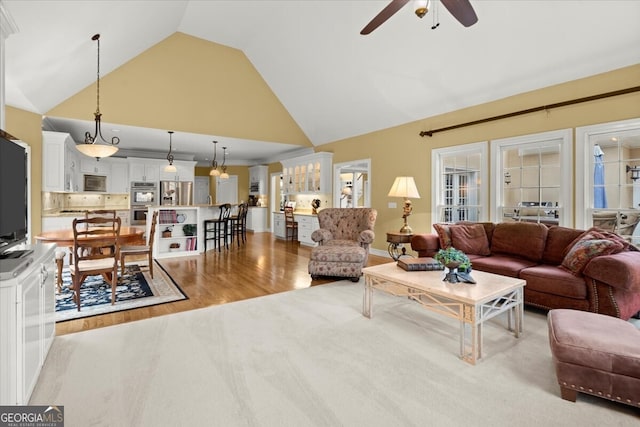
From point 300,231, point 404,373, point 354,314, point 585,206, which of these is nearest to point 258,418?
point 404,373

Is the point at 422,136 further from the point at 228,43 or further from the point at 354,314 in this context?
the point at 228,43

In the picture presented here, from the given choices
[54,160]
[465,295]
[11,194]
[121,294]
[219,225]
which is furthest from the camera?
[219,225]

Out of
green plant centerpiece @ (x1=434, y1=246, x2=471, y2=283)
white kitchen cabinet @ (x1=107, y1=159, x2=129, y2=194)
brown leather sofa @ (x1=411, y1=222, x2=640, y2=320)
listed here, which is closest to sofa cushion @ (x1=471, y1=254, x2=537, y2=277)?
brown leather sofa @ (x1=411, y1=222, x2=640, y2=320)

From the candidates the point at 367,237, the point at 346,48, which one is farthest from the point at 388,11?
the point at 367,237

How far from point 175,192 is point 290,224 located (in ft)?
11.9

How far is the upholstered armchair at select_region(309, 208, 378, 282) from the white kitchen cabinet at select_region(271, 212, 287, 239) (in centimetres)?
407

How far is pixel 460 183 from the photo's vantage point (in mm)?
5258

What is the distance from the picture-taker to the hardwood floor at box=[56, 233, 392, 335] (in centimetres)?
318

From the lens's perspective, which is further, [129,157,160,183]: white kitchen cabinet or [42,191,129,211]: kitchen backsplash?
[129,157,160,183]: white kitchen cabinet

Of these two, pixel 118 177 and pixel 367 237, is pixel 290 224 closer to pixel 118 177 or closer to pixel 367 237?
pixel 367 237

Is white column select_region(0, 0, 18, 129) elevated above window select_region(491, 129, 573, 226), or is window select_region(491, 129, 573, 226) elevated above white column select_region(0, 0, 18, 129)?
white column select_region(0, 0, 18, 129)

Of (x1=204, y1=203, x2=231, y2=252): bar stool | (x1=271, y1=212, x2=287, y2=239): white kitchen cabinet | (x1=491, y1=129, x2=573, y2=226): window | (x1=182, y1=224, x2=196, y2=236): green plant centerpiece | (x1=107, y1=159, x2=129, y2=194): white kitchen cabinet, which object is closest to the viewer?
(x1=491, y1=129, x2=573, y2=226): window

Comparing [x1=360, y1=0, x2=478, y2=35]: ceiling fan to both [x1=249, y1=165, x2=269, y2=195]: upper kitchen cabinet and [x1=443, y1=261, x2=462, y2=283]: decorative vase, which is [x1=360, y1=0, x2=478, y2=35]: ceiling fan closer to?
[x1=443, y1=261, x2=462, y2=283]: decorative vase

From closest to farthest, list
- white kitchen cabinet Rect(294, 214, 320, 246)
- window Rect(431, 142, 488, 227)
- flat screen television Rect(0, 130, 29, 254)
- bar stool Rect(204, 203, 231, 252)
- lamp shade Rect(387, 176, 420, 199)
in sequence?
1. flat screen television Rect(0, 130, 29, 254)
2. window Rect(431, 142, 488, 227)
3. lamp shade Rect(387, 176, 420, 199)
4. bar stool Rect(204, 203, 231, 252)
5. white kitchen cabinet Rect(294, 214, 320, 246)
